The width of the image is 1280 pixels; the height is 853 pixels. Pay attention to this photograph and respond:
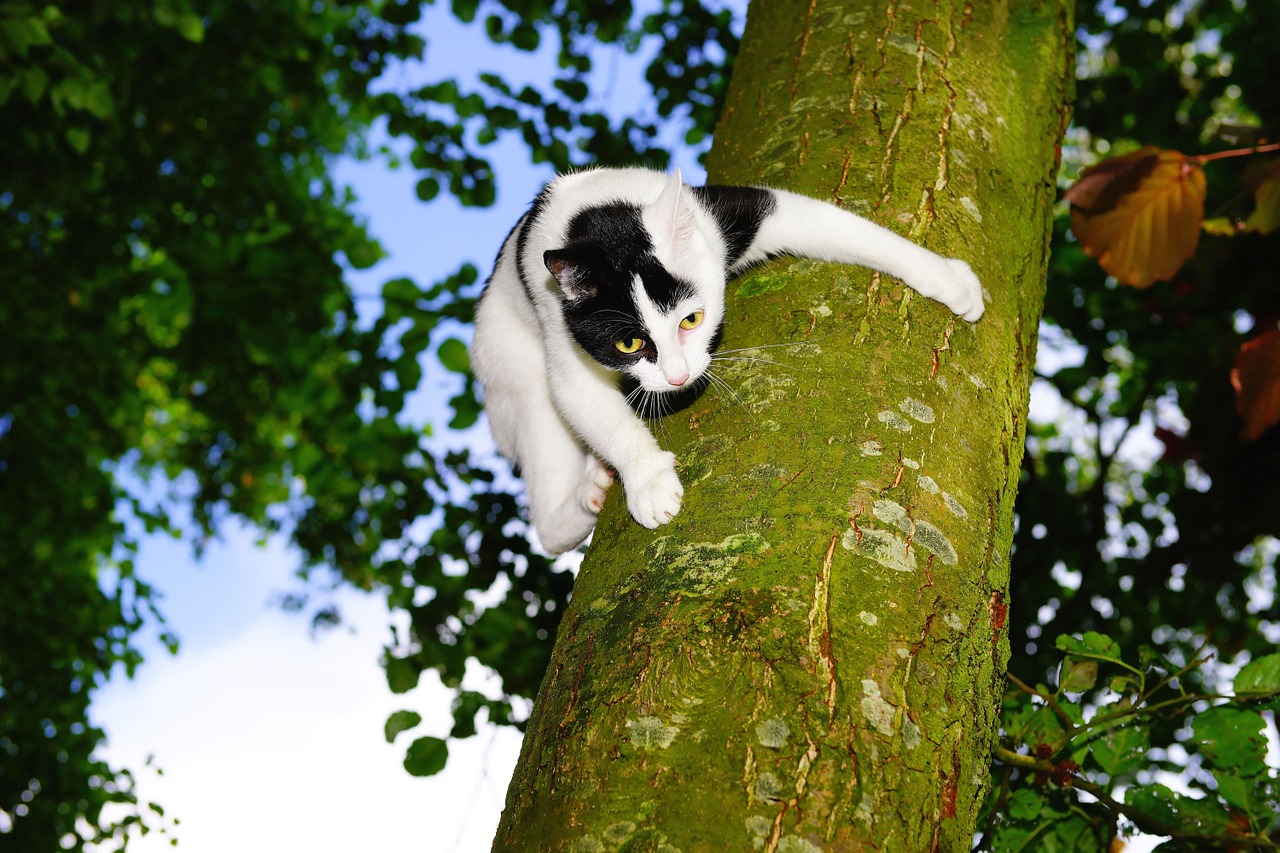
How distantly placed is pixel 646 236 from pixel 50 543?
6.99 m

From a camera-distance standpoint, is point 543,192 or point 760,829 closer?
point 760,829

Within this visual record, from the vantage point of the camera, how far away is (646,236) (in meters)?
2.55

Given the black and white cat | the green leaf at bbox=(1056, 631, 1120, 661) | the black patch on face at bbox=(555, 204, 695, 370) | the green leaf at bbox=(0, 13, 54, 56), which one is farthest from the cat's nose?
the green leaf at bbox=(0, 13, 54, 56)

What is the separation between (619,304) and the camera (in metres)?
2.56

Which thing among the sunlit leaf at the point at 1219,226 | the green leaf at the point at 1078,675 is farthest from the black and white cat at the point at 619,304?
the sunlit leaf at the point at 1219,226

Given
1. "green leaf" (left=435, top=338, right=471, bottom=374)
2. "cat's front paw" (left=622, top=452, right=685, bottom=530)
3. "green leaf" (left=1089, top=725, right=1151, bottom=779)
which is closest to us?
"cat's front paw" (left=622, top=452, right=685, bottom=530)

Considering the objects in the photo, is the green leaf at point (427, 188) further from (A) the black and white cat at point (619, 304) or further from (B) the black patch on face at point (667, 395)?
(B) the black patch on face at point (667, 395)

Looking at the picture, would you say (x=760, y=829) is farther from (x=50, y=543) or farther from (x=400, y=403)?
(x=50, y=543)

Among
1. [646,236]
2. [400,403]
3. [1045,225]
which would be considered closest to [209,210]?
[400,403]

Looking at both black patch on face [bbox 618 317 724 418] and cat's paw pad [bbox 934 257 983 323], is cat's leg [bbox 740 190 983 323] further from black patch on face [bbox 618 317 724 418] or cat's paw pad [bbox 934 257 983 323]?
black patch on face [bbox 618 317 724 418]

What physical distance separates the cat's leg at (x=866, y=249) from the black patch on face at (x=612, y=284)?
0.40 meters

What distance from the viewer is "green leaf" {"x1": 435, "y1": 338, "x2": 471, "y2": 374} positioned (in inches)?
157

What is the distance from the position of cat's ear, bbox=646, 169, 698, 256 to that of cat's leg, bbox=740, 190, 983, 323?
31cm

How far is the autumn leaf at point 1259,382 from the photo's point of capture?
96.3 inches
